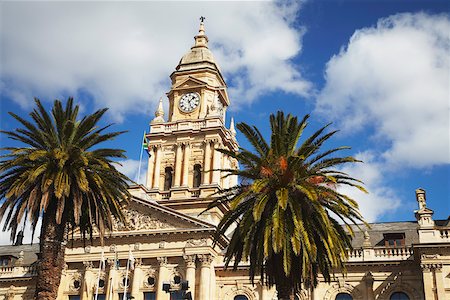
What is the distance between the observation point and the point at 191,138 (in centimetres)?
6531

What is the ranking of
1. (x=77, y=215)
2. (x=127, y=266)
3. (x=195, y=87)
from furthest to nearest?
(x=195, y=87) → (x=127, y=266) → (x=77, y=215)

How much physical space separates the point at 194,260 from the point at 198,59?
28787mm

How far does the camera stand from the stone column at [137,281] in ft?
166

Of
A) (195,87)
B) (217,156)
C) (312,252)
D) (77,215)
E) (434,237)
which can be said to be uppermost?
(195,87)

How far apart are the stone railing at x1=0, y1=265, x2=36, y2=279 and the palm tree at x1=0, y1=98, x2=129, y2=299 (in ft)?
87.8

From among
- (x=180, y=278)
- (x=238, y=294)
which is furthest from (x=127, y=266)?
(x=238, y=294)

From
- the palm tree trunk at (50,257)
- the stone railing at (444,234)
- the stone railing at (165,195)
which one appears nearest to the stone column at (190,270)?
the stone railing at (165,195)

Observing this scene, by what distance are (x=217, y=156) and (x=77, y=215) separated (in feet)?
111

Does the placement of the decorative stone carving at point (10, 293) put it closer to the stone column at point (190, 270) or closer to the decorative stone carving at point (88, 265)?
the decorative stone carving at point (88, 265)

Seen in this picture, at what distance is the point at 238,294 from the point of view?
50781 mm

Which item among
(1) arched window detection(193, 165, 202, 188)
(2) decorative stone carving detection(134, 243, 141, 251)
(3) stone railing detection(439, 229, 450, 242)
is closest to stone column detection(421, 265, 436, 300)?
(3) stone railing detection(439, 229, 450, 242)

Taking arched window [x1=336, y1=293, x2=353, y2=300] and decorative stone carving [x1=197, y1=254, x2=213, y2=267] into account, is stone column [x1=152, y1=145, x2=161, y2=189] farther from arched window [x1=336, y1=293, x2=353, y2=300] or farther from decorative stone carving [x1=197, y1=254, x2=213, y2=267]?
arched window [x1=336, y1=293, x2=353, y2=300]

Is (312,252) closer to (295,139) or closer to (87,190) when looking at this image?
(295,139)

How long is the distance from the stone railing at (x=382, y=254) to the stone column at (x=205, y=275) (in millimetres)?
11621
